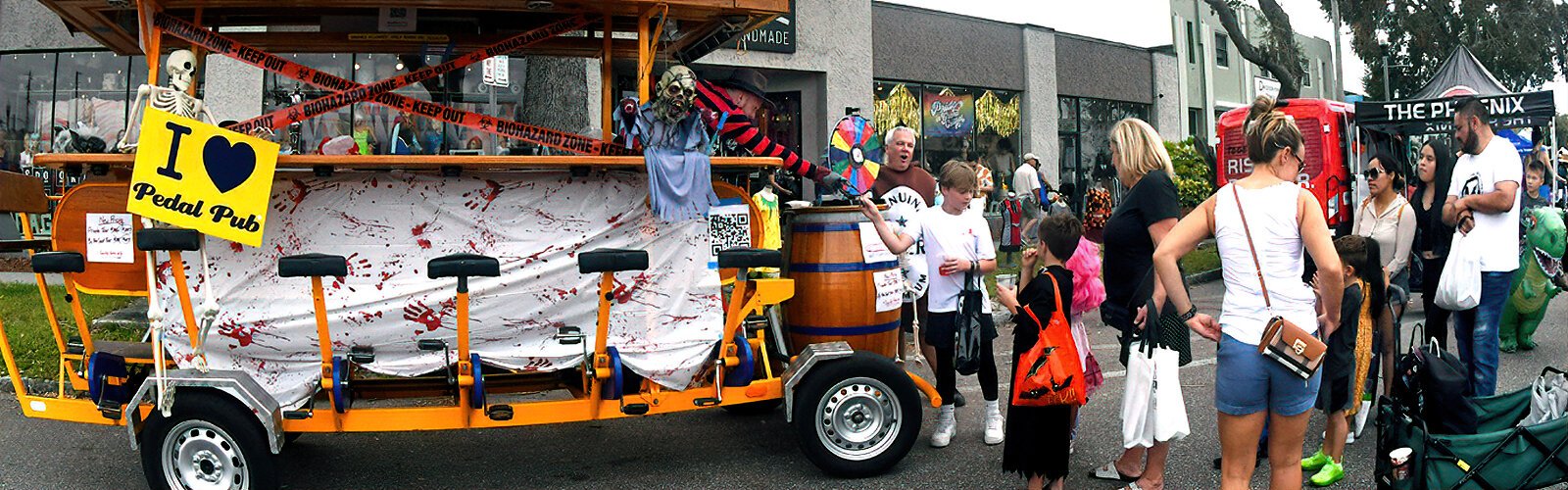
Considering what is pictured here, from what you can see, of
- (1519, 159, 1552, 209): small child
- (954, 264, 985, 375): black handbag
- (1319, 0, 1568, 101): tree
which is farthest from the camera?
(1319, 0, 1568, 101): tree

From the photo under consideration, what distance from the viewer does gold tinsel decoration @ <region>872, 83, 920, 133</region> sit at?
62.3 feet

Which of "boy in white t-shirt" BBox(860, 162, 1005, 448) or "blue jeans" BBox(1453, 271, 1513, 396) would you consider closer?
"boy in white t-shirt" BBox(860, 162, 1005, 448)

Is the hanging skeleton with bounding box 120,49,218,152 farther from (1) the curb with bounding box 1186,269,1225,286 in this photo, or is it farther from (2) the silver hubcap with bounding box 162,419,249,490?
(1) the curb with bounding box 1186,269,1225,286

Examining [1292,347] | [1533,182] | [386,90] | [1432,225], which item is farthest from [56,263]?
[1533,182]

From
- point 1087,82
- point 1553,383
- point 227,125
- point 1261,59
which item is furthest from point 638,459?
point 1087,82

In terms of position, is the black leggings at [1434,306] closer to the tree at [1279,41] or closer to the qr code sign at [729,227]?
the qr code sign at [729,227]

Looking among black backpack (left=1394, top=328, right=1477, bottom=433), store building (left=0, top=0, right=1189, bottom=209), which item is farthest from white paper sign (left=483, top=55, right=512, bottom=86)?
black backpack (left=1394, top=328, right=1477, bottom=433)

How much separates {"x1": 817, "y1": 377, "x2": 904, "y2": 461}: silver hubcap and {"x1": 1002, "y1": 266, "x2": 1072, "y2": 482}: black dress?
0.71 metres

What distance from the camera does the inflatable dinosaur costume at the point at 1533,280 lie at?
336 inches

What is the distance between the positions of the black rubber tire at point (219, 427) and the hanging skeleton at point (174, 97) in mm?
1023

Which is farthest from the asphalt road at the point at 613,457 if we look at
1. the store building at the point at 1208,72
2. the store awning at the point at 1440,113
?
the store building at the point at 1208,72

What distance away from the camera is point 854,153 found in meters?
8.13

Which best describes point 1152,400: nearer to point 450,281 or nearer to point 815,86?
point 450,281

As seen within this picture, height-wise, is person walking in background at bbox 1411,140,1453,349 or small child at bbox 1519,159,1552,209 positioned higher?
small child at bbox 1519,159,1552,209
